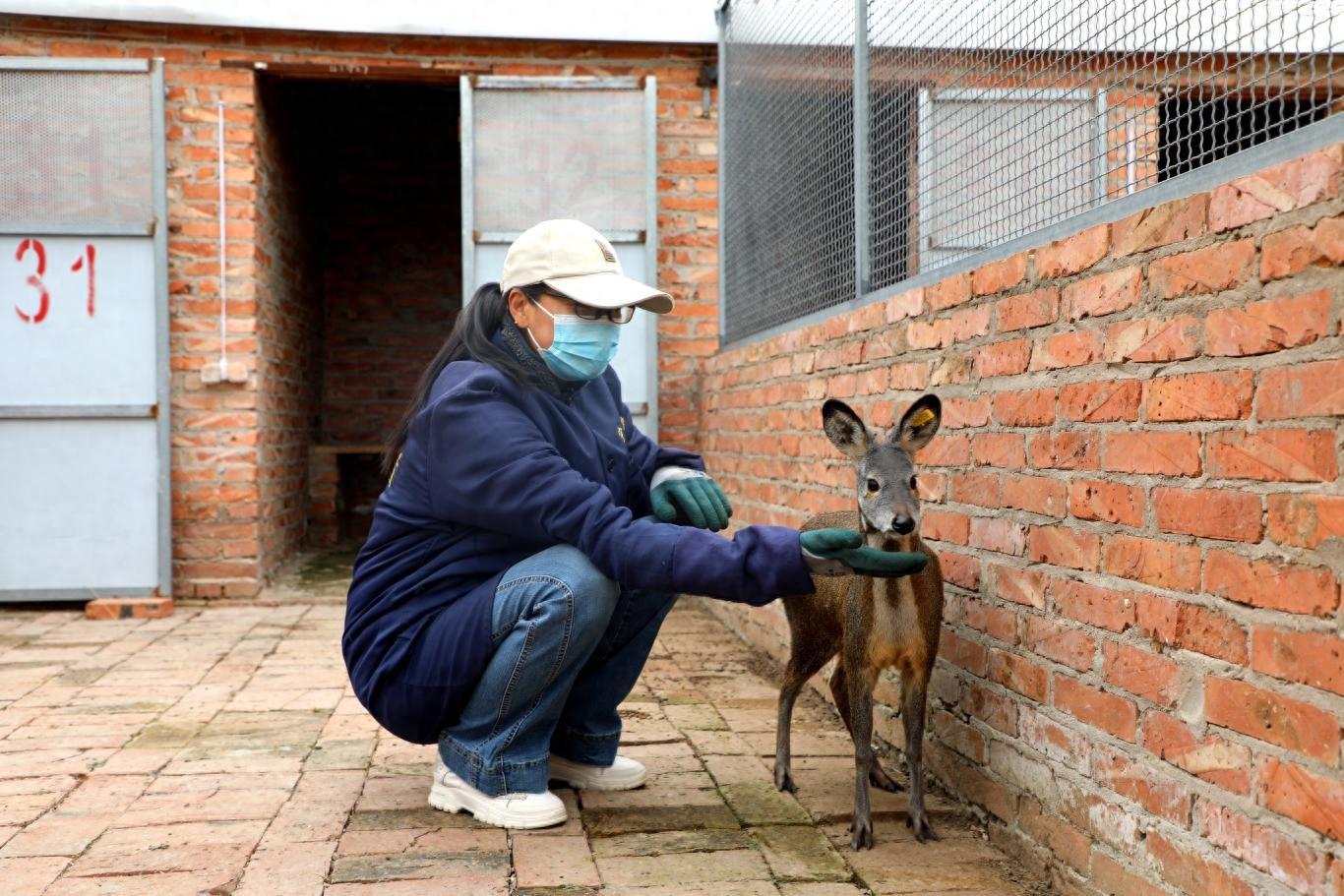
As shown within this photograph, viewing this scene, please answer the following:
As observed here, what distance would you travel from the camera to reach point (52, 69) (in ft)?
23.3

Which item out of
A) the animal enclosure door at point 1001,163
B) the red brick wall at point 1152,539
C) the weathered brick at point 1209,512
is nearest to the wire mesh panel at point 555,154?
the animal enclosure door at point 1001,163

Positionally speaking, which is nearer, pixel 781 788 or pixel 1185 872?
pixel 1185 872

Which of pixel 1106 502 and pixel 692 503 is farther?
pixel 692 503

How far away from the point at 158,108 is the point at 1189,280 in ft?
21.2

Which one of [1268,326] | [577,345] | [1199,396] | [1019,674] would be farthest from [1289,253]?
[577,345]

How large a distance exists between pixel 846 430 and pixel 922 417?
0.20m

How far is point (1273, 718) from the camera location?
2.17 m

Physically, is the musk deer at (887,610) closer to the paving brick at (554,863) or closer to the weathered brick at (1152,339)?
the weathered brick at (1152,339)

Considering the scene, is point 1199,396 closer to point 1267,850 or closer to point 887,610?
point 1267,850

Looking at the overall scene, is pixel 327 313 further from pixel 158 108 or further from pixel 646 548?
pixel 646 548

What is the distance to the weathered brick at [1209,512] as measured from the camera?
7.38ft

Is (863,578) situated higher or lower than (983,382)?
lower

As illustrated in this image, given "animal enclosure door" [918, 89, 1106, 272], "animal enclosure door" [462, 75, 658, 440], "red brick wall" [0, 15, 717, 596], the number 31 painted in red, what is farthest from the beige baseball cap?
the number 31 painted in red

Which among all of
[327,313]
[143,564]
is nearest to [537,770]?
[143,564]
